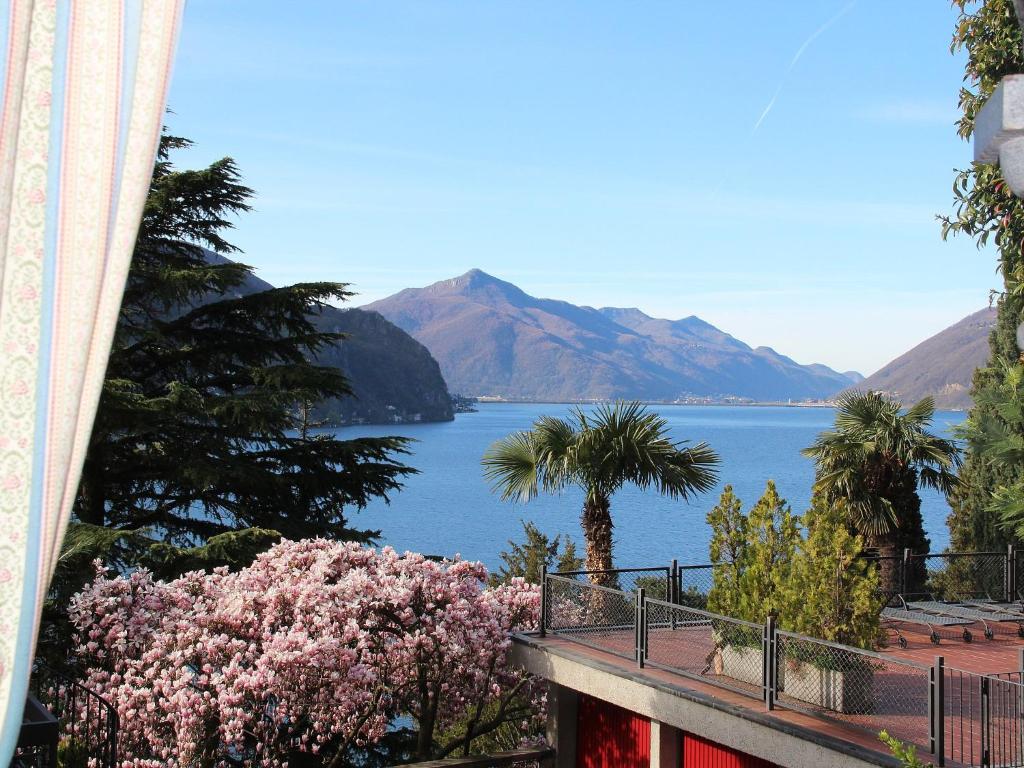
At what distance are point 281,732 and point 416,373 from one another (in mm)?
153261

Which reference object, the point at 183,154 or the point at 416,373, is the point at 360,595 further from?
the point at 416,373

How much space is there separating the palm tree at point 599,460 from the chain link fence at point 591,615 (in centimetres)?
493

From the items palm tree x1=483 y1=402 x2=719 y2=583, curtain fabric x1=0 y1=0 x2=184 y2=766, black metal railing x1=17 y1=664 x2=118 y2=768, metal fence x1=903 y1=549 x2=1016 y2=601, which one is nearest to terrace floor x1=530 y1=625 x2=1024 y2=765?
metal fence x1=903 y1=549 x2=1016 y2=601

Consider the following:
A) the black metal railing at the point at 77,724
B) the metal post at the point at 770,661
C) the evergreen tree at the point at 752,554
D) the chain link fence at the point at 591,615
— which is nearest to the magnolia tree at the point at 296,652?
the black metal railing at the point at 77,724

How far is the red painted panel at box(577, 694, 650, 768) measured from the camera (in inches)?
533

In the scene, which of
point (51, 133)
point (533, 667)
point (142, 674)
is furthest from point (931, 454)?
point (51, 133)

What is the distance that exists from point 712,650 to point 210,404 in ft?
37.6

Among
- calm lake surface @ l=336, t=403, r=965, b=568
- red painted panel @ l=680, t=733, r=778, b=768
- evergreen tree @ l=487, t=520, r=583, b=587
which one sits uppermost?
evergreen tree @ l=487, t=520, r=583, b=587

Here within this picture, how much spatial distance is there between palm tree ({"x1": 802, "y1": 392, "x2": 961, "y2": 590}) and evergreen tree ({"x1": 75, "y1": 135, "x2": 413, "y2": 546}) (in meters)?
9.33

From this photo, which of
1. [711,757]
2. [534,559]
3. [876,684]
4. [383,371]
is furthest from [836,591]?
[383,371]

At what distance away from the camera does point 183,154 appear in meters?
24.8

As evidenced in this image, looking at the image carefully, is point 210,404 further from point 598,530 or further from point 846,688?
point 846,688

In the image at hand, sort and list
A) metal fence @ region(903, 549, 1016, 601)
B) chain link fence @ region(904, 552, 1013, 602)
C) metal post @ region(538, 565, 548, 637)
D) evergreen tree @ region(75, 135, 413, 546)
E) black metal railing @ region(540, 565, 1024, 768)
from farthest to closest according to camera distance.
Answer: chain link fence @ region(904, 552, 1013, 602) < evergreen tree @ region(75, 135, 413, 546) < metal fence @ region(903, 549, 1016, 601) < metal post @ region(538, 565, 548, 637) < black metal railing @ region(540, 565, 1024, 768)

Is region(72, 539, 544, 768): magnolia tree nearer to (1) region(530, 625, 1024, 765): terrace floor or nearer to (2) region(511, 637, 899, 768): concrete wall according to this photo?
(2) region(511, 637, 899, 768): concrete wall
